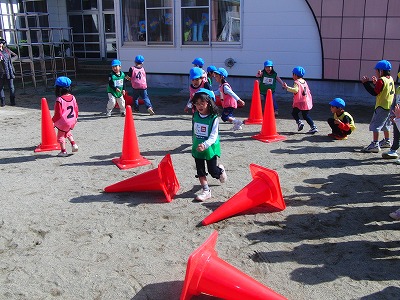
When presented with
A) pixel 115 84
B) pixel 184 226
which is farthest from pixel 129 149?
pixel 115 84

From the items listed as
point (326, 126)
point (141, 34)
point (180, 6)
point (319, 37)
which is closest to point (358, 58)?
point (319, 37)

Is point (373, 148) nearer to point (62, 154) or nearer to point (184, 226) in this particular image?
point (184, 226)

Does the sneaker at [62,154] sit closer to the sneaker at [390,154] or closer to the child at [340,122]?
the child at [340,122]

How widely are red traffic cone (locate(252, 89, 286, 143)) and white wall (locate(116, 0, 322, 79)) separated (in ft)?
15.7

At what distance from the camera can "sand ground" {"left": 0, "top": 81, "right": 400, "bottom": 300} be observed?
3.54 meters

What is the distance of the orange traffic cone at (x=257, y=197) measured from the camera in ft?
15.3

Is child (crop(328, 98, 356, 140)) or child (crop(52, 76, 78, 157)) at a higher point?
child (crop(52, 76, 78, 157))

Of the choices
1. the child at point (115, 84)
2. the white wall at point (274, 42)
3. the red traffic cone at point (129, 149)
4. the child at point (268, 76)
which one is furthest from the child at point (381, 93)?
the child at point (115, 84)

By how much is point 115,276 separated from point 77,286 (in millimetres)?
323

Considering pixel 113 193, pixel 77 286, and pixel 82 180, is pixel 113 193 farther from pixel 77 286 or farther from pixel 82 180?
pixel 77 286

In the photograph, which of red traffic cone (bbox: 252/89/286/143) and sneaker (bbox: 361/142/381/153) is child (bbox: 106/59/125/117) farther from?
sneaker (bbox: 361/142/381/153)

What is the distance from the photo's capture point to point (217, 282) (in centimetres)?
318

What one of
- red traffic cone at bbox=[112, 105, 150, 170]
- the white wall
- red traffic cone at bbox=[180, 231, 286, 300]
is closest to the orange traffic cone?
red traffic cone at bbox=[180, 231, 286, 300]

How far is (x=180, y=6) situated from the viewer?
13.7 meters
